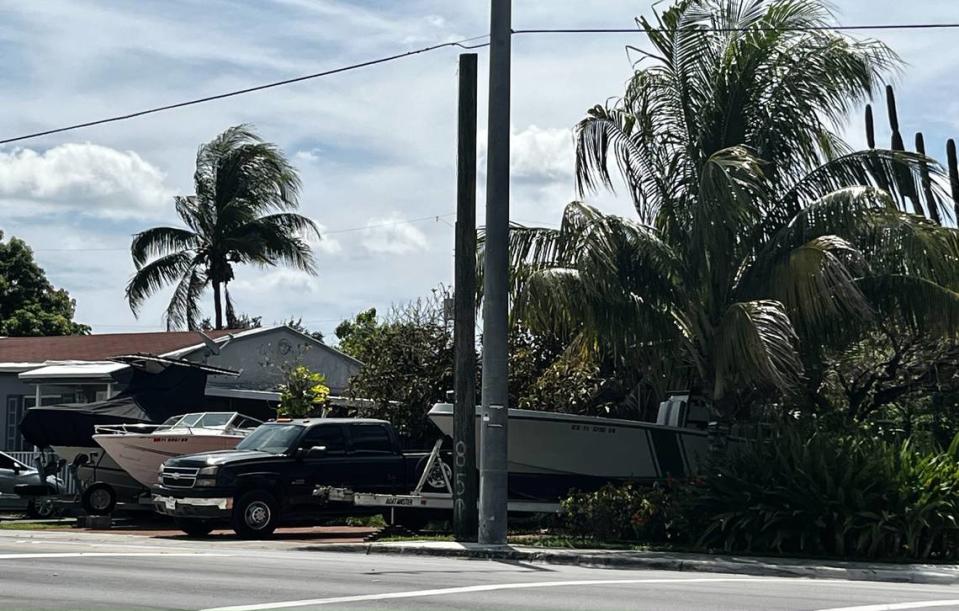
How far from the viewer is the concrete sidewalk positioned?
16.9 meters

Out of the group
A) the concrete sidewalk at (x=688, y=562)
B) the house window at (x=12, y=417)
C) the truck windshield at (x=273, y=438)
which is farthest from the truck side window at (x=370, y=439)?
the house window at (x=12, y=417)

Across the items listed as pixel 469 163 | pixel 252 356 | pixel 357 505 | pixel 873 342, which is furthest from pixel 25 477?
pixel 873 342

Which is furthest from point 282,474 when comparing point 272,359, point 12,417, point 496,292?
point 12,417

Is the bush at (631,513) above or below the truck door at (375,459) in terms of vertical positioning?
below

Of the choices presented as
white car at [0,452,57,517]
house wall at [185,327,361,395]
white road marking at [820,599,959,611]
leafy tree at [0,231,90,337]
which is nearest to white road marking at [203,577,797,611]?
white road marking at [820,599,959,611]

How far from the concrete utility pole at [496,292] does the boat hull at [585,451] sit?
6.01 ft

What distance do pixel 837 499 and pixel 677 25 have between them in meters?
8.23

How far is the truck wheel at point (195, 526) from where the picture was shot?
23.5 meters

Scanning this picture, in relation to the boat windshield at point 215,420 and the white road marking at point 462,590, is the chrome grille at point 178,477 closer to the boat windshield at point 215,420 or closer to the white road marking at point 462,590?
the boat windshield at point 215,420

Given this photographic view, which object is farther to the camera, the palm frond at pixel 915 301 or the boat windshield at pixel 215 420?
the boat windshield at pixel 215 420

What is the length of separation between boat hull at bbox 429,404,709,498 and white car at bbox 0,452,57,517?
1128 centimetres

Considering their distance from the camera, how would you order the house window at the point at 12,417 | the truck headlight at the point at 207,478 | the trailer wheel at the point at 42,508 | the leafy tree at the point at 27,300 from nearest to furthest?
the truck headlight at the point at 207,478 < the trailer wheel at the point at 42,508 < the house window at the point at 12,417 < the leafy tree at the point at 27,300

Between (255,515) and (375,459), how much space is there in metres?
2.47

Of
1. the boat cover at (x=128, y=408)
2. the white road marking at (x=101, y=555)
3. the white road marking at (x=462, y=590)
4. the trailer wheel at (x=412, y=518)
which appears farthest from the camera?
the boat cover at (x=128, y=408)
